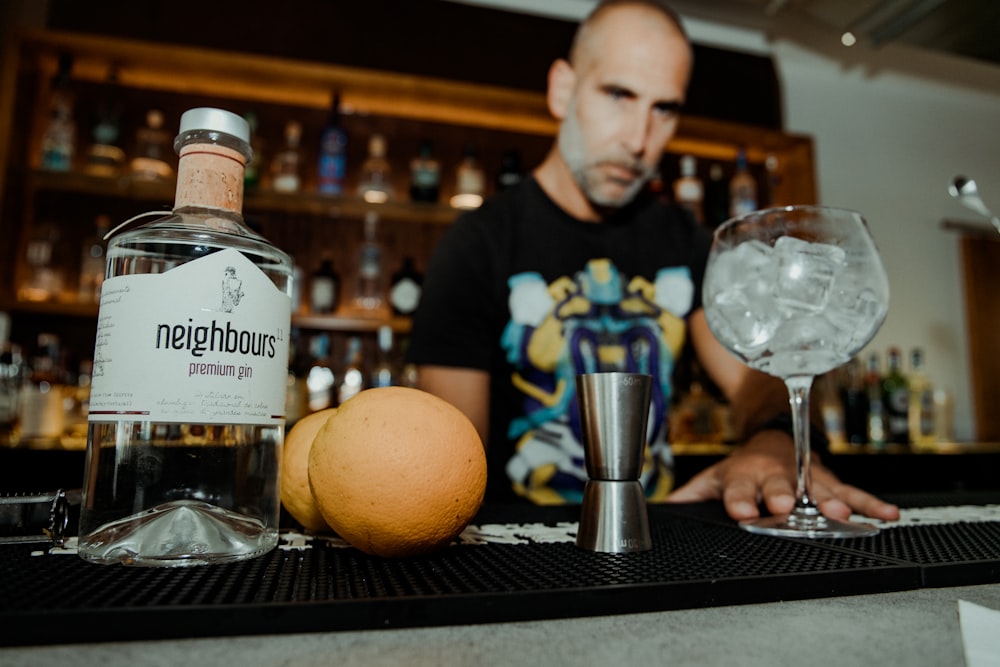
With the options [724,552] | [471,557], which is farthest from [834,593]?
[471,557]

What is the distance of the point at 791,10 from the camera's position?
9.47ft

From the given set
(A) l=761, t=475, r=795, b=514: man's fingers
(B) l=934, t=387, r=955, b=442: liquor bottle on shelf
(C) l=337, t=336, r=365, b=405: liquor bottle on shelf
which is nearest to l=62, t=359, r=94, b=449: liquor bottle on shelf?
(C) l=337, t=336, r=365, b=405: liquor bottle on shelf

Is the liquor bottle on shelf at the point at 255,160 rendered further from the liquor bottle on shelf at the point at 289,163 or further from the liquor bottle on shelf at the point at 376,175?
the liquor bottle on shelf at the point at 376,175

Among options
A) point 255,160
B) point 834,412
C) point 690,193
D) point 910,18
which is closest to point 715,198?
point 690,193

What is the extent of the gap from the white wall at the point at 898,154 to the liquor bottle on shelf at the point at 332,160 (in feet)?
5.57

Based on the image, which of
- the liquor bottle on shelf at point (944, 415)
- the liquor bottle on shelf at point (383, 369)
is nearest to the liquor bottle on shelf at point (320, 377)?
the liquor bottle on shelf at point (383, 369)

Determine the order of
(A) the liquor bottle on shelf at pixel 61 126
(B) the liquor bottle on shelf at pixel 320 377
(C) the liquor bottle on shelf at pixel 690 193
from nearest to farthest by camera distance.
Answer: (A) the liquor bottle on shelf at pixel 61 126 < (B) the liquor bottle on shelf at pixel 320 377 < (C) the liquor bottle on shelf at pixel 690 193

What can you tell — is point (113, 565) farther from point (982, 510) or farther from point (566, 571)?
point (982, 510)

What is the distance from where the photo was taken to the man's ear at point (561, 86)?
155cm

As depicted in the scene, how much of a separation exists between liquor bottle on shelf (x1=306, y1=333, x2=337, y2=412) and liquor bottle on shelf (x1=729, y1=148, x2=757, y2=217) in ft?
5.36

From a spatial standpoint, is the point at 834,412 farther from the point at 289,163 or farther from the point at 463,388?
the point at 289,163

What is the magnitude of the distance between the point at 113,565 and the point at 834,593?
45cm

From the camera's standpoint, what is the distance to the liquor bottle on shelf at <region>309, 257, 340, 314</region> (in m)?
2.26

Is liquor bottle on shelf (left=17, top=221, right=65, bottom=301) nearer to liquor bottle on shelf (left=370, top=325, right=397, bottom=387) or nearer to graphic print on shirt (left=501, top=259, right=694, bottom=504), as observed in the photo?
liquor bottle on shelf (left=370, top=325, right=397, bottom=387)
